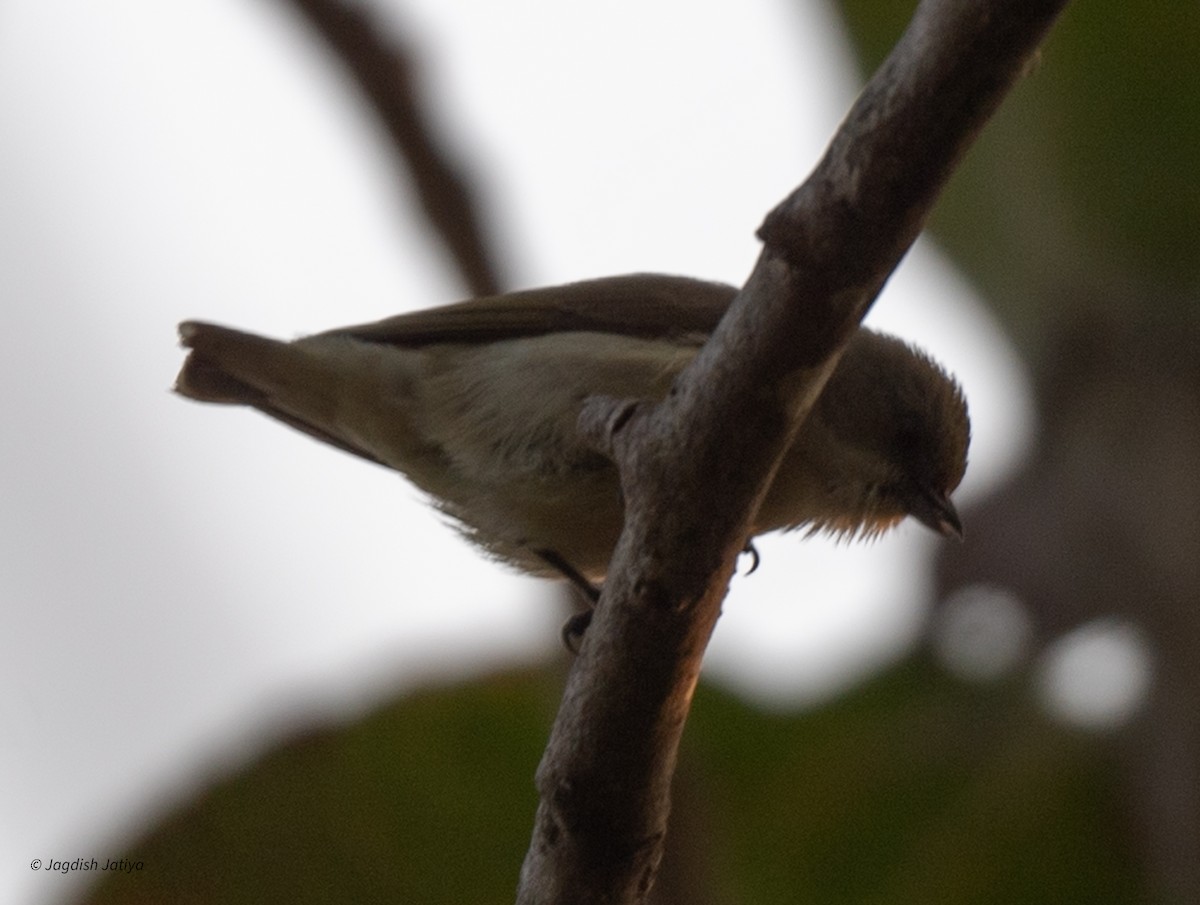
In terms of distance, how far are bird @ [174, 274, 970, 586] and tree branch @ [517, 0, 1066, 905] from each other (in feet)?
3.53

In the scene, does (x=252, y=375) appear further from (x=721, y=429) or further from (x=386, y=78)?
(x=721, y=429)

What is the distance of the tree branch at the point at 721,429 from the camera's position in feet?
6.23

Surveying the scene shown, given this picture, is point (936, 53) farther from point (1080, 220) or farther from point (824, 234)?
point (1080, 220)

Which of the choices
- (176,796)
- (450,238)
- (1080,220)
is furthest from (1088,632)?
(176,796)

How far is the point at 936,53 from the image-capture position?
1.88 metres

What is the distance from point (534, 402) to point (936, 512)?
3.60 feet

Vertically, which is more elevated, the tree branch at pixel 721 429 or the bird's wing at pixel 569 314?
the bird's wing at pixel 569 314

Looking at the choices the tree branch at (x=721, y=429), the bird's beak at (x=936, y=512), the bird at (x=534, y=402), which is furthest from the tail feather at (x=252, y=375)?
the tree branch at (x=721, y=429)

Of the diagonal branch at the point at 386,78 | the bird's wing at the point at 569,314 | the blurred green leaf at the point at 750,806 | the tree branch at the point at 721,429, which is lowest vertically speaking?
the blurred green leaf at the point at 750,806

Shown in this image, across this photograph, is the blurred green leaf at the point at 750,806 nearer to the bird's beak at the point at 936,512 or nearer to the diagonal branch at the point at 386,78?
the bird's beak at the point at 936,512

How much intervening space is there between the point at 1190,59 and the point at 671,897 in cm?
317

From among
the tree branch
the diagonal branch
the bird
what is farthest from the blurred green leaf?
the tree branch

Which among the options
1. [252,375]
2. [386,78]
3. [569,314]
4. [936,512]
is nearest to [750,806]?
[936,512]

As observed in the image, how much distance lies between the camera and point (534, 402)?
3.53 meters
